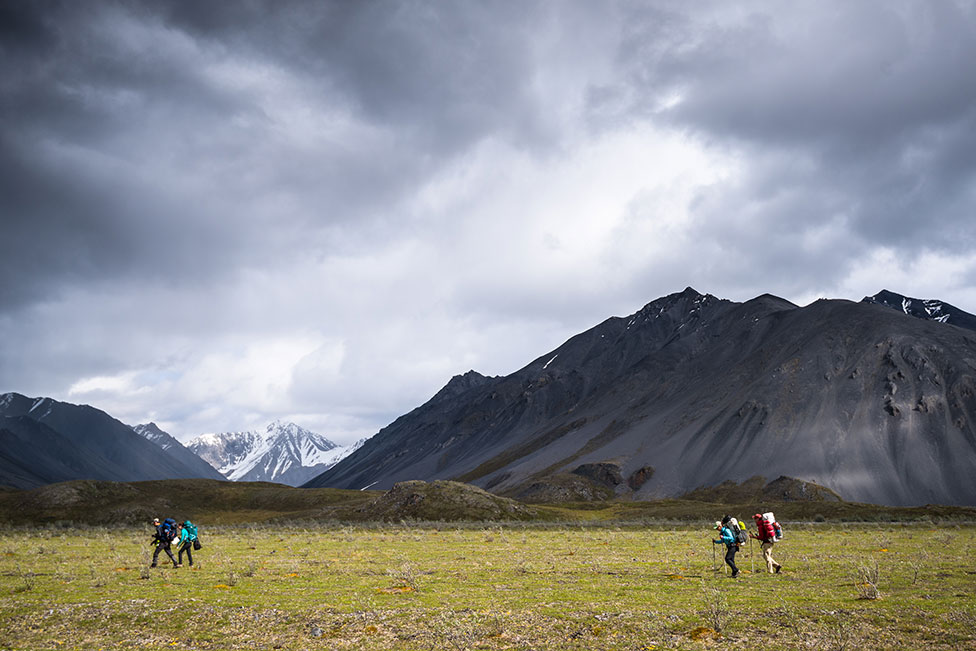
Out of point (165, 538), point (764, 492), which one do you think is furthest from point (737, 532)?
point (764, 492)

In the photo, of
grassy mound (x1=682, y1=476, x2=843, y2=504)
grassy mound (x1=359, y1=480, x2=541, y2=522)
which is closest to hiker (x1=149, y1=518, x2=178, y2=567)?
grassy mound (x1=359, y1=480, x2=541, y2=522)

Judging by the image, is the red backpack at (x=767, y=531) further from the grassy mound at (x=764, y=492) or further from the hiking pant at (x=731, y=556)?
the grassy mound at (x=764, y=492)

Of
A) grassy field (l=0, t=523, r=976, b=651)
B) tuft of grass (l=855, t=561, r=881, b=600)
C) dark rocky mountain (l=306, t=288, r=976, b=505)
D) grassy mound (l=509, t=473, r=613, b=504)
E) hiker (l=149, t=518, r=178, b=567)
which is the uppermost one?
dark rocky mountain (l=306, t=288, r=976, b=505)

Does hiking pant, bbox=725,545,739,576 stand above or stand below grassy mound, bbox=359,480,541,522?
above

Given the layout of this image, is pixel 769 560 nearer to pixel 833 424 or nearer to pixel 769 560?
pixel 769 560

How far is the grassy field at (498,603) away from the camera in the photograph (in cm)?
1530

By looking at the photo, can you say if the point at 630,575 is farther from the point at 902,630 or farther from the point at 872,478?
the point at 872,478

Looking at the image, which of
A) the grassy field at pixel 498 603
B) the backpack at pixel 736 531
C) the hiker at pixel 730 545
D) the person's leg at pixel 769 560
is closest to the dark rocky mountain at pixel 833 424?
the grassy field at pixel 498 603

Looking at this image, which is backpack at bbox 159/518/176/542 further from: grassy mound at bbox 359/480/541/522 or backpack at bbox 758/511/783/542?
grassy mound at bbox 359/480/541/522

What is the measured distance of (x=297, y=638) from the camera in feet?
53.1

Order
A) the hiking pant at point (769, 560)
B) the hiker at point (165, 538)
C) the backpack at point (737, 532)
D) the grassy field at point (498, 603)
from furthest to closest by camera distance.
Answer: the hiker at point (165, 538), the hiking pant at point (769, 560), the backpack at point (737, 532), the grassy field at point (498, 603)

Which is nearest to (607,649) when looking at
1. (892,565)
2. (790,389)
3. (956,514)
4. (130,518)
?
(892,565)

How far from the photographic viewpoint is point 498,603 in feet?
62.7

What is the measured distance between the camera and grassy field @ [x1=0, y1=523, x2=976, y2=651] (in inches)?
602
